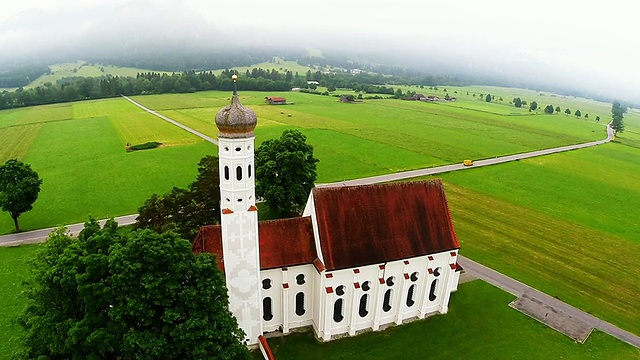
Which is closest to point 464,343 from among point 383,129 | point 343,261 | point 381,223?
point 381,223

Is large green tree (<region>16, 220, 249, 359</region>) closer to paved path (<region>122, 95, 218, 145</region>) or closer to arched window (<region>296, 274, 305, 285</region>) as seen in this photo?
arched window (<region>296, 274, 305, 285</region>)

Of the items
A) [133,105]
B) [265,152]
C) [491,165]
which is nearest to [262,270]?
[265,152]

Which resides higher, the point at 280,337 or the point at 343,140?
the point at 343,140

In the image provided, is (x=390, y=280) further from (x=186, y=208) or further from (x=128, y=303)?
(x=186, y=208)

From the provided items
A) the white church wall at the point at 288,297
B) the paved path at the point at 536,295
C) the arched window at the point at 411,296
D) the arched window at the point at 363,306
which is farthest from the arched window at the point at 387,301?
the paved path at the point at 536,295

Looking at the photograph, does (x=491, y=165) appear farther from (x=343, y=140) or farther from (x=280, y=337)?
(x=280, y=337)

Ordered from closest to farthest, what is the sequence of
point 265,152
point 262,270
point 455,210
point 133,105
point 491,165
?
1. point 262,270
2. point 265,152
3. point 455,210
4. point 491,165
5. point 133,105
